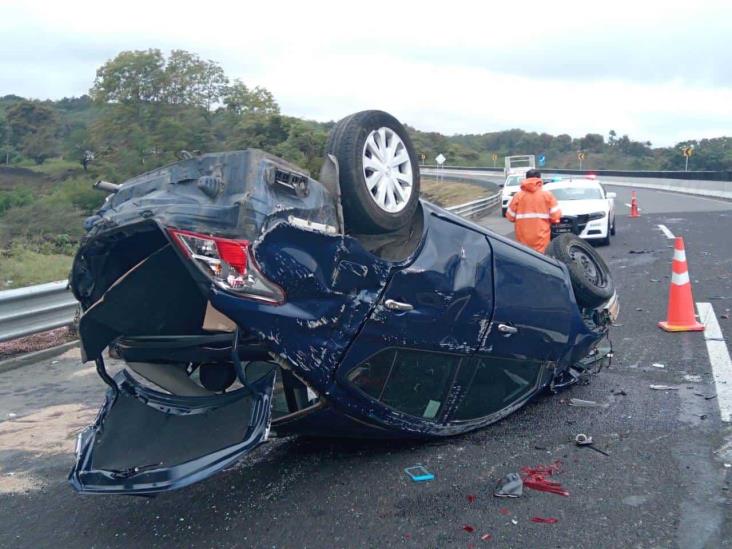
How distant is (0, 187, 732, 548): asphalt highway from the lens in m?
3.67

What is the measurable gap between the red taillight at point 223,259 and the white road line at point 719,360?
3.50m

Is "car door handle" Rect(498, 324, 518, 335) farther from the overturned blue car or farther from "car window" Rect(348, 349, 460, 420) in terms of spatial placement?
"car window" Rect(348, 349, 460, 420)

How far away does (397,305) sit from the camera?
161 inches

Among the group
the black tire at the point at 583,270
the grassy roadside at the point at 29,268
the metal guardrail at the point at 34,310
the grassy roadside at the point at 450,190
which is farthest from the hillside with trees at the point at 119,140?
the grassy roadside at the point at 450,190

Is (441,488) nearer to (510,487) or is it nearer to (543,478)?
(510,487)

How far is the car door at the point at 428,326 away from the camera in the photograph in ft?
13.3

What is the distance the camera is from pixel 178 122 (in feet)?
51.5

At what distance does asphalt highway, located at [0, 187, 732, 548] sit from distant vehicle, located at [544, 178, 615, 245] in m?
10.8

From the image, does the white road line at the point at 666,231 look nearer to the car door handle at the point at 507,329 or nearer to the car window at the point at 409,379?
the car door handle at the point at 507,329

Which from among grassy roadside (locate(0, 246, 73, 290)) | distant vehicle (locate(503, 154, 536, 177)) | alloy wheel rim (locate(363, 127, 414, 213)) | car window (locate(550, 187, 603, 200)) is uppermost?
alloy wheel rim (locate(363, 127, 414, 213))

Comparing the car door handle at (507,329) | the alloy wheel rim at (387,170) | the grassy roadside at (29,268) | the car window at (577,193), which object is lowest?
the grassy roadside at (29,268)

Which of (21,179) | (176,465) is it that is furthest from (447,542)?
(21,179)

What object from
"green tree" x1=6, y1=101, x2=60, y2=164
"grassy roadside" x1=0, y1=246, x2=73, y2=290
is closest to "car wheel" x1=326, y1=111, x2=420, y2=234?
"grassy roadside" x1=0, y1=246, x2=73, y2=290

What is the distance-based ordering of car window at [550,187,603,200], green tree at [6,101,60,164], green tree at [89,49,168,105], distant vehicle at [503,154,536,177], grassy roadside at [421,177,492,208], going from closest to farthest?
car window at [550,187,603,200]
green tree at [89,49,168,105]
green tree at [6,101,60,164]
grassy roadside at [421,177,492,208]
distant vehicle at [503,154,536,177]
